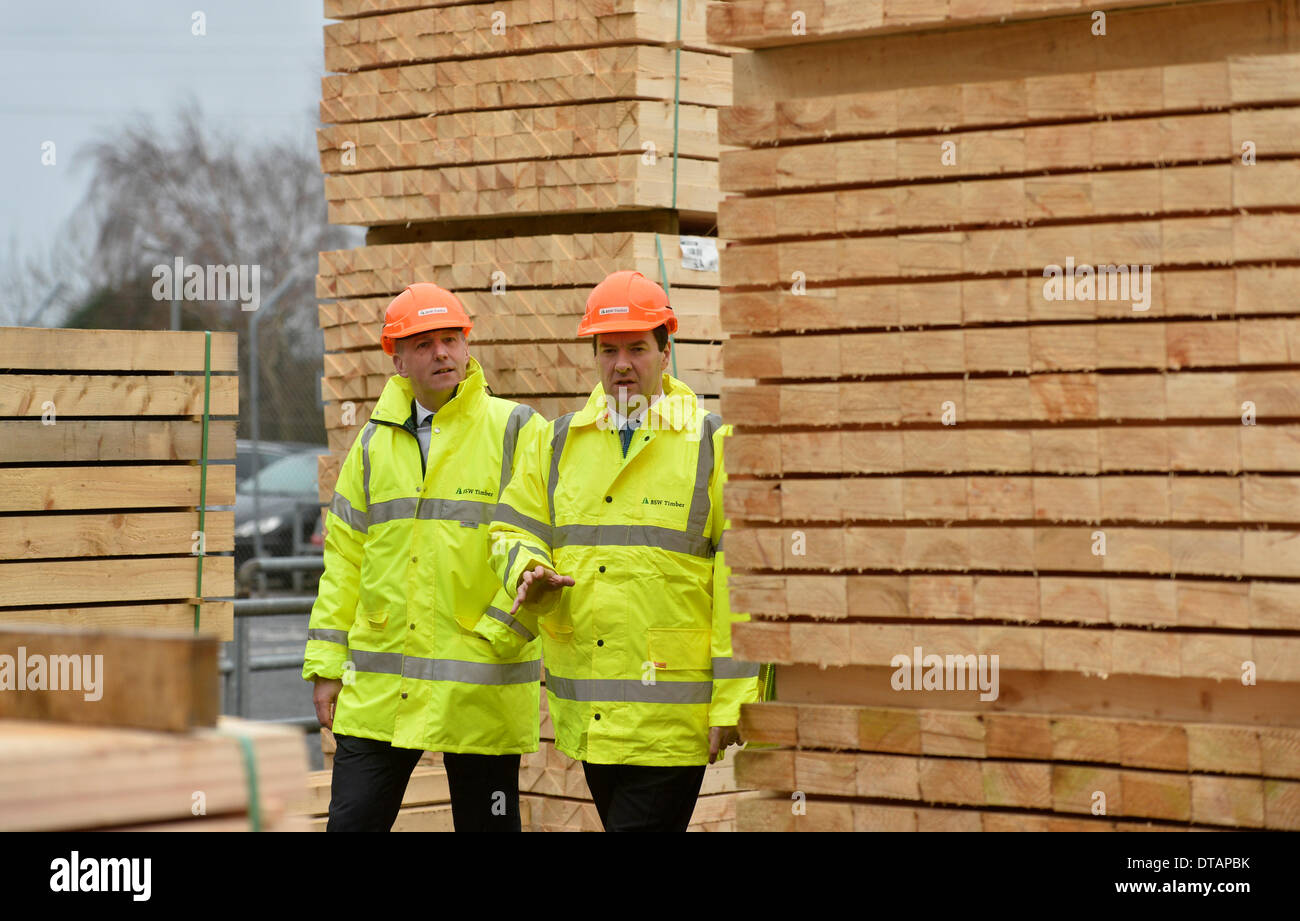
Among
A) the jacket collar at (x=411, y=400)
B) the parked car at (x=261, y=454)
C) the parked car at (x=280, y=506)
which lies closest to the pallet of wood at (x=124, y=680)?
the jacket collar at (x=411, y=400)

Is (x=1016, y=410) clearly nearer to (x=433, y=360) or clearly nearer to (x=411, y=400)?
(x=433, y=360)

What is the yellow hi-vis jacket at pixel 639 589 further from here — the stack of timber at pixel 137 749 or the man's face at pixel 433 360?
the stack of timber at pixel 137 749

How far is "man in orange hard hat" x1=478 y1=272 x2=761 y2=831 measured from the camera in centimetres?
533

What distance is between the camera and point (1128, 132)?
446cm

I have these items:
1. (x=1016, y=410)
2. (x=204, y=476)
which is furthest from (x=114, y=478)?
(x=1016, y=410)

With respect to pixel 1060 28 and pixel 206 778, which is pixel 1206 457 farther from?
pixel 206 778

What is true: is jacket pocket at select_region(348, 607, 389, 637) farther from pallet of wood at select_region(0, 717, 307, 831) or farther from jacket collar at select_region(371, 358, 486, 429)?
pallet of wood at select_region(0, 717, 307, 831)

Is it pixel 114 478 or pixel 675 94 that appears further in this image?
pixel 675 94

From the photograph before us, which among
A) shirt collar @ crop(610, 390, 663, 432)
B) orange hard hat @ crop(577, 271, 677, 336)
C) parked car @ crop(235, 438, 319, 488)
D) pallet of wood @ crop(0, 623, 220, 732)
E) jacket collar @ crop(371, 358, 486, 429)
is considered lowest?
pallet of wood @ crop(0, 623, 220, 732)

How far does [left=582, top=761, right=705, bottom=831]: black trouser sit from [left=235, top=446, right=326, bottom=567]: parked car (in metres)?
11.4

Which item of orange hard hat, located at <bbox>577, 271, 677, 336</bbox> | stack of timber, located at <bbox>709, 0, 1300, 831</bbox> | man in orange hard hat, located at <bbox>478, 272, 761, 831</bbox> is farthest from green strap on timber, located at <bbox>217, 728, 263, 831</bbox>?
orange hard hat, located at <bbox>577, 271, 677, 336</bbox>

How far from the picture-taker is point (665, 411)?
5.52 m

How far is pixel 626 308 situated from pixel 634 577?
0.88 m

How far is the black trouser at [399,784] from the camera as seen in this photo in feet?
19.2
